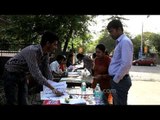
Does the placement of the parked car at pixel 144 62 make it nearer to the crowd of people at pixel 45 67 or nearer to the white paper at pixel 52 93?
the crowd of people at pixel 45 67

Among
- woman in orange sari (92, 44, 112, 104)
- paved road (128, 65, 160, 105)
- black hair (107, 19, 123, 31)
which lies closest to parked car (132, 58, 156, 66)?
paved road (128, 65, 160, 105)

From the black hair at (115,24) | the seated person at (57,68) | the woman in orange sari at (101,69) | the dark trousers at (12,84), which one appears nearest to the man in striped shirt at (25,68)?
the dark trousers at (12,84)

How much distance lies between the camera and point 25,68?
12.6 ft

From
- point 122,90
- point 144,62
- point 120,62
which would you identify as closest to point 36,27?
point 120,62

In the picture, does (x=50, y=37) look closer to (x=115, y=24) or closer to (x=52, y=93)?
(x=52, y=93)

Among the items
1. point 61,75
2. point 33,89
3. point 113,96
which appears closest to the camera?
point 113,96

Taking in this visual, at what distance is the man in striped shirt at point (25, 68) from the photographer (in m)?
3.55

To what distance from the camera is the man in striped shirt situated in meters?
3.55

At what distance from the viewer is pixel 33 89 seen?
6.47 meters

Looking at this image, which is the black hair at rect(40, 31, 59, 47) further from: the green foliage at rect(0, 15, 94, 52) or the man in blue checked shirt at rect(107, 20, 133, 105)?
A: the green foliage at rect(0, 15, 94, 52)
